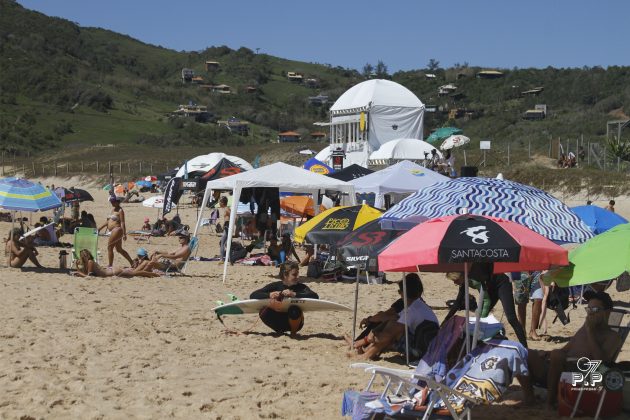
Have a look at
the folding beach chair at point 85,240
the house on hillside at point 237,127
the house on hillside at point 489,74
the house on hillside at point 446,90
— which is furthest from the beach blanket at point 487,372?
the house on hillside at point 489,74

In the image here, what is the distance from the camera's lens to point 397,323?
754 centimetres

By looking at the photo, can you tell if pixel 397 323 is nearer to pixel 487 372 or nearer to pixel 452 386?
pixel 452 386

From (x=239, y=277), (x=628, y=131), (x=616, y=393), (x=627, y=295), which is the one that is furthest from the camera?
(x=628, y=131)

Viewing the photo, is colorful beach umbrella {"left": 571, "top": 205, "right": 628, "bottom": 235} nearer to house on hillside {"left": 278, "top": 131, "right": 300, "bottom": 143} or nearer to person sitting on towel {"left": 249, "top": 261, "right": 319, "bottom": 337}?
person sitting on towel {"left": 249, "top": 261, "right": 319, "bottom": 337}

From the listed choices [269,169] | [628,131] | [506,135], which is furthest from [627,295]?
[506,135]

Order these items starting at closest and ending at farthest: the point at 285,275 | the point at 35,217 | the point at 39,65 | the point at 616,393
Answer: the point at 616,393, the point at 285,275, the point at 35,217, the point at 39,65

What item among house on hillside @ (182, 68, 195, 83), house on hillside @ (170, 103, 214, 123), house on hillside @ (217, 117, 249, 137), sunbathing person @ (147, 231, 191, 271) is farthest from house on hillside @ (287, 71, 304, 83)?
sunbathing person @ (147, 231, 191, 271)

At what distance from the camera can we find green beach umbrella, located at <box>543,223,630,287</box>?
546cm

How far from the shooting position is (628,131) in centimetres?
5141

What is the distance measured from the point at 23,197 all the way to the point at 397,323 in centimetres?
743

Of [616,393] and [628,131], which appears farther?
[628,131]

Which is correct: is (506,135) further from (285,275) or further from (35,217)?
(285,275)

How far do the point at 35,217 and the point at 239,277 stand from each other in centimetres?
1476

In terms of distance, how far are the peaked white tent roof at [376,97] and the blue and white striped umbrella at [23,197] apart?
23.6 metres
